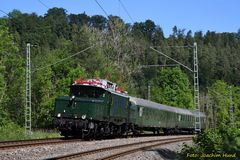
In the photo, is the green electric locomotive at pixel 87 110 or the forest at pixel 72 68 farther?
the forest at pixel 72 68

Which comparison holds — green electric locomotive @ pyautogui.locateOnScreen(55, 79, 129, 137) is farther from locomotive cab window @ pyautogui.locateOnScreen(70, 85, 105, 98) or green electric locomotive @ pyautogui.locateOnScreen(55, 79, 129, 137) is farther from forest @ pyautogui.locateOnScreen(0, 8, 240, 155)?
forest @ pyautogui.locateOnScreen(0, 8, 240, 155)

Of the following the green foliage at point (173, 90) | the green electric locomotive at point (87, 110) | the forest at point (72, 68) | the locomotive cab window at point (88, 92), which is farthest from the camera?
the green foliage at point (173, 90)

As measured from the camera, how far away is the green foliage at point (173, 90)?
306 feet

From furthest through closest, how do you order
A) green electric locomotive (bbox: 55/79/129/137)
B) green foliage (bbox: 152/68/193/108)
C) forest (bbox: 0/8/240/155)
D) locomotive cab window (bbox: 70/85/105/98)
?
green foliage (bbox: 152/68/193/108)
forest (bbox: 0/8/240/155)
locomotive cab window (bbox: 70/85/105/98)
green electric locomotive (bbox: 55/79/129/137)

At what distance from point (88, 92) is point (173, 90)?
217ft

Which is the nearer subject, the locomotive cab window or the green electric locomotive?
the green electric locomotive

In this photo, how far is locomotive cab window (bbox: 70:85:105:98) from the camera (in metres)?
30.1

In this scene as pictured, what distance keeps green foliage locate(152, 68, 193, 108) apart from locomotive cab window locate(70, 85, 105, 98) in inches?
2435

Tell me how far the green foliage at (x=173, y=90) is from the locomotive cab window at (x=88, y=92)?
61.8m

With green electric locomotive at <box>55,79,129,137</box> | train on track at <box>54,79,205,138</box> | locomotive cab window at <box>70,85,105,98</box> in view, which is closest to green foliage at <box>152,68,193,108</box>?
train on track at <box>54,79,205,138</box>

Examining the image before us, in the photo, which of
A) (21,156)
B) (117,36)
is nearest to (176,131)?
(117,36)

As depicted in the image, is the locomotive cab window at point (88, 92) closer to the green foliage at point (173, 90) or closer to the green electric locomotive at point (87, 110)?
the green electric locomotive at point (87, 110)

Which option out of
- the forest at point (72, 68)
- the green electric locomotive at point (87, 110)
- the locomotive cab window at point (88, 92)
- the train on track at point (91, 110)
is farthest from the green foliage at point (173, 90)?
the locomotive cab window at point (88, 92)

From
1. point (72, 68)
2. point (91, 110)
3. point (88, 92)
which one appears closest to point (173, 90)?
point (72, 68)
